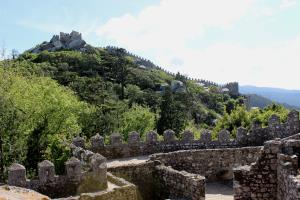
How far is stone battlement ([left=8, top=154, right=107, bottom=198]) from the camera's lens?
16.9m

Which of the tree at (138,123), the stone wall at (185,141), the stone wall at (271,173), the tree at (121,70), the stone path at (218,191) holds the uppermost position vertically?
the tree at (121,70)

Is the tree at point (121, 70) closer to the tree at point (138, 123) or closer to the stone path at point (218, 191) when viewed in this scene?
the tree at point (138, 123)

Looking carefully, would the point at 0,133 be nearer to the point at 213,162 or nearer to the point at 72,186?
the point at 72,186

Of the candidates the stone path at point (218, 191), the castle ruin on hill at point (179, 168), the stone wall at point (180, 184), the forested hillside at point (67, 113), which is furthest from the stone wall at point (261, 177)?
the forested hillside at point (67, 113)

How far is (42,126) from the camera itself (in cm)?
3036

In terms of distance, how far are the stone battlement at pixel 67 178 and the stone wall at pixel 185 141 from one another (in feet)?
15.2

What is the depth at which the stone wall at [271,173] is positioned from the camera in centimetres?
964

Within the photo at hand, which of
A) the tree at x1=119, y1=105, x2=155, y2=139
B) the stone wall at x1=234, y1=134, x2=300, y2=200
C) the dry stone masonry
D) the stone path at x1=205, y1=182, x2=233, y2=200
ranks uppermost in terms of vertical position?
the dry stone masonry

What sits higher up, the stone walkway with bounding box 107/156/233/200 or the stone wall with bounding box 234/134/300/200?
the stone wall with bounding box 234/134/300/200

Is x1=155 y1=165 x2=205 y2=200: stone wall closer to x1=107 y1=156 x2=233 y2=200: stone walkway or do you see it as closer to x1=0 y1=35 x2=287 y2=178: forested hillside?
x1=107 y1=156 x2=233 y2=200: stone walkway

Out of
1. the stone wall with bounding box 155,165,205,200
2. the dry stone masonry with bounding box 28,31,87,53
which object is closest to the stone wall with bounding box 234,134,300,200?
the stone wall with bounding box 155,165,205,200

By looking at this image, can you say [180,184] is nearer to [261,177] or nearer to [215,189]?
[215,189]

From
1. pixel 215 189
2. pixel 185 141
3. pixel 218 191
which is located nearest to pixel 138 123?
pixel 185 141

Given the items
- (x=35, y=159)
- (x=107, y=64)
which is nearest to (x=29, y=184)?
(x=35, y=159)
